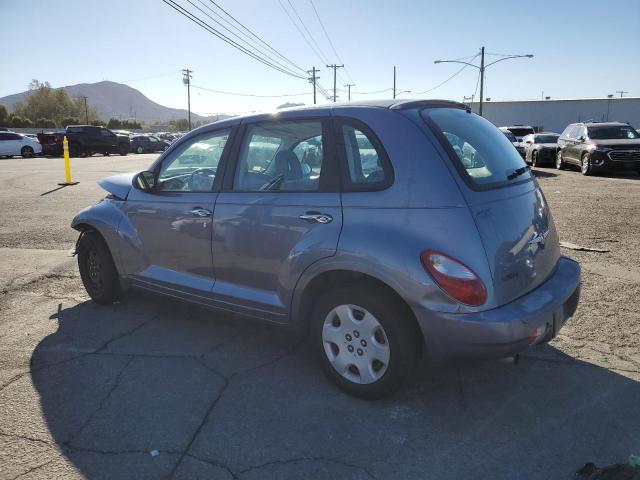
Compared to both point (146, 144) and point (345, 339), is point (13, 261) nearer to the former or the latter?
point (345, 339)

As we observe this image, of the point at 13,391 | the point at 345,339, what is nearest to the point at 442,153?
the point at 345,339

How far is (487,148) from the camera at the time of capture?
3.38 m

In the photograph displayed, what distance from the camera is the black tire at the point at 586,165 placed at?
16328mm

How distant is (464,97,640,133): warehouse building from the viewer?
57.3 meters

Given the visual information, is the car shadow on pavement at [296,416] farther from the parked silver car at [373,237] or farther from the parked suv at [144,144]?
the parked suv at [144,144]

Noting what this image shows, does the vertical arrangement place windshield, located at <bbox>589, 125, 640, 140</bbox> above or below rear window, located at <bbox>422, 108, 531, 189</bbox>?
above

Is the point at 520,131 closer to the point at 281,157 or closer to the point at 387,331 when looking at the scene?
the point at 281,157

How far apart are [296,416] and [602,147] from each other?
1620cm

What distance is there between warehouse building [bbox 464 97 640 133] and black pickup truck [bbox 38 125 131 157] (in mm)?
39710

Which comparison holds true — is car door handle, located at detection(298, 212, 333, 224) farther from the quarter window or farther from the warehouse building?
the warehouse building

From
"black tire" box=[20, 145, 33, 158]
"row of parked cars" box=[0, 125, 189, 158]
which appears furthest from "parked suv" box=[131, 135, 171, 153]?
"black tire" box=[20, 145, 33, 158]

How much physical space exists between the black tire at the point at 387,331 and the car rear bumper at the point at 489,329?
0.35ft

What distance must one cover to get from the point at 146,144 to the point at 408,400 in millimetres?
41517

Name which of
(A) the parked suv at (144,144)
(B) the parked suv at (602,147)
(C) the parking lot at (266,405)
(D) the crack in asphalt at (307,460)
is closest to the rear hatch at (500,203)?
(C) the parking lot at (266,405)
